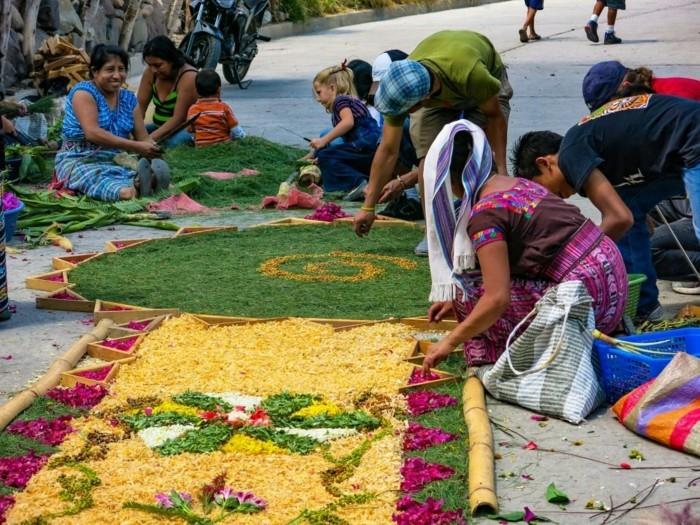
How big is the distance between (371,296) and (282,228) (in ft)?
5.79

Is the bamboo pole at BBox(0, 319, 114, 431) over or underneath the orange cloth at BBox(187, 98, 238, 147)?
underneath

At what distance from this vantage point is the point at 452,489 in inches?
134

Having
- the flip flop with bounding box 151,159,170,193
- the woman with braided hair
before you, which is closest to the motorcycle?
the flip flop with bounding box 151,159,170,193

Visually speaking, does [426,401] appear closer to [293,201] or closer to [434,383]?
[434,383]

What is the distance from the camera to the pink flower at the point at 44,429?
3.85 m

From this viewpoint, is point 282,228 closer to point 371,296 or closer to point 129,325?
point 371,296

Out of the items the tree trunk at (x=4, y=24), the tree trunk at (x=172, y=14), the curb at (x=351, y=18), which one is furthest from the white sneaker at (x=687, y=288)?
the tree trunk at (x=172, y=14)

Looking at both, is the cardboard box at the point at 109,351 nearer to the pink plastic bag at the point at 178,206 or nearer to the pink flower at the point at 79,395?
the pink flower at the point at 79,395

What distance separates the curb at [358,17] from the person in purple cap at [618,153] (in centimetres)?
1571

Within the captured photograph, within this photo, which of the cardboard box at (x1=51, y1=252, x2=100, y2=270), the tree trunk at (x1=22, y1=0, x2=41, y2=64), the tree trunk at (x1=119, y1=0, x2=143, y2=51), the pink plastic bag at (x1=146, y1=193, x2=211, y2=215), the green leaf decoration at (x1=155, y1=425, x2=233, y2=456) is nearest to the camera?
the green leaf decoration at (x1=155, y1=425, x2=233, y2=456)

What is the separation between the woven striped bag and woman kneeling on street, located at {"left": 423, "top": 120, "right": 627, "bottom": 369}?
126mm

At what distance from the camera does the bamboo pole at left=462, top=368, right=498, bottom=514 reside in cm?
329

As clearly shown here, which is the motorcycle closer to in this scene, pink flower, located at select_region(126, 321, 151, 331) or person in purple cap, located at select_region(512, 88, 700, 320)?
pink flower, located at select_region(126, 321, 151, 331)

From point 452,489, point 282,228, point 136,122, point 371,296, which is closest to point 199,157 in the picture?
point 136,122
